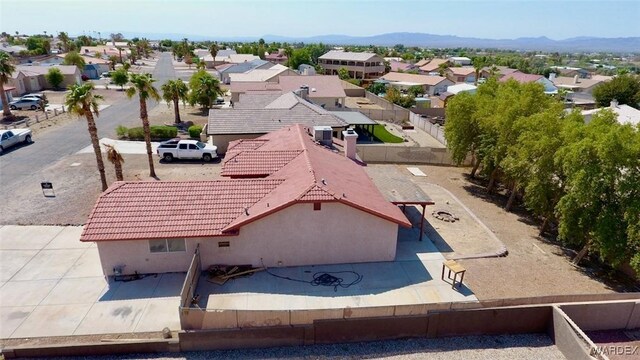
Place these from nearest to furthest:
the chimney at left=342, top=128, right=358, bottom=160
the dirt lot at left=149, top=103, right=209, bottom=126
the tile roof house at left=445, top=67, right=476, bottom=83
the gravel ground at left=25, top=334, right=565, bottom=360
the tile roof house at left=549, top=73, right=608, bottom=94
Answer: the gravel ground at left=25, top=334, right=565, bottom=360
the chimney at left=342, top=128, right=358, bottom=160
the dirt lot at left=149, top=103, right=209, bottom=126
the tile roof house at left=549, top=73, right=608, bottom=94
the tile roof house at left=445, top=67, right=476, bottom=83

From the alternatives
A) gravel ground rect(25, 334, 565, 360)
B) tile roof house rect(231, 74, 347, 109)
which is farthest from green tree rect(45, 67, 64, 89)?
gravel ground rect(25, 334, 565, 360)

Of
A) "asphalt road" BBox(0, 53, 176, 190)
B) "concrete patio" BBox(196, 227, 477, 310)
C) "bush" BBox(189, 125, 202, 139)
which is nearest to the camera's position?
"concrete patio" BBox(196, 227, 477, 310)

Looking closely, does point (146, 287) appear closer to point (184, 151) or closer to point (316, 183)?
point (316, 183)

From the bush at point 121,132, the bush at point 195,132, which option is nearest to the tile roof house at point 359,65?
the bush at point 195,132

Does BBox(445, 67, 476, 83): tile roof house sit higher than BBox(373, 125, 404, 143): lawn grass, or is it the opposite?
BBox(445, 67, 476, 83): tile roof house

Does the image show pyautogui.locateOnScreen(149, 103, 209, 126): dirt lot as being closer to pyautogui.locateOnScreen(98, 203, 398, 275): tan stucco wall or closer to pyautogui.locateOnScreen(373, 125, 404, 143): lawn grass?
pyautogui.locateOnScreen(373, 125, 404, 143): lawn grass
